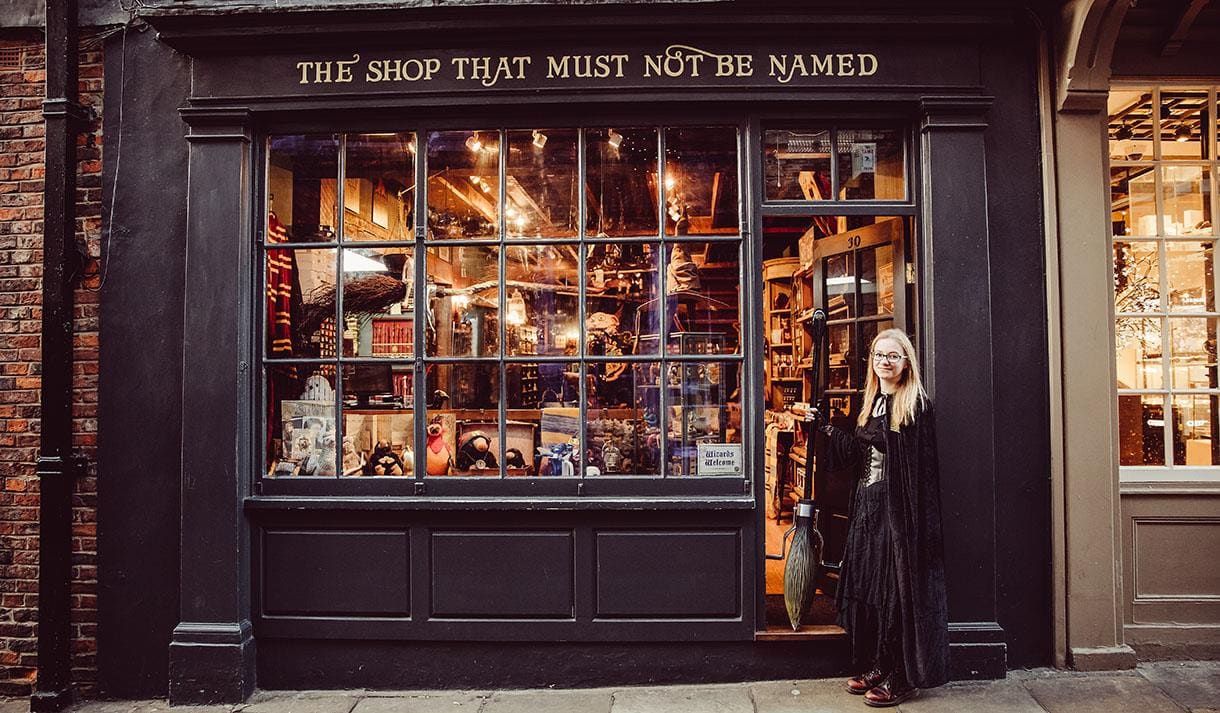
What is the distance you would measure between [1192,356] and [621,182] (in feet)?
13.9

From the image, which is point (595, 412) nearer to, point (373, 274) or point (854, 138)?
point (373, 274)

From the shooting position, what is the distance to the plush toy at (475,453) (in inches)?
201

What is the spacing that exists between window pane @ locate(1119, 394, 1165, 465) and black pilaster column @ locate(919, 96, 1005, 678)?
1255mm

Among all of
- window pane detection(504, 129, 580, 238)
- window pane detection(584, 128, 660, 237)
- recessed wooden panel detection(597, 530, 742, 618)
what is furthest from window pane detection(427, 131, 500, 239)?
recessed wooden panel detection(597, 530, 742, 618)

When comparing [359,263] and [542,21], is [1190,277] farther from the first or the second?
[359,263]

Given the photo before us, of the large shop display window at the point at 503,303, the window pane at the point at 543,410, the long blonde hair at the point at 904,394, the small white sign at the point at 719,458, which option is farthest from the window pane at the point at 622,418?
the long blonde hair at the point at 904,394

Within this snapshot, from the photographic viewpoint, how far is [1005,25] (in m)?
4.80

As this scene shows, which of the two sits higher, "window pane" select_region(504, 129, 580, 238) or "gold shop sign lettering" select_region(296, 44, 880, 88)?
"gold shop sign lettering" select_region(296, 44, 880, 88)

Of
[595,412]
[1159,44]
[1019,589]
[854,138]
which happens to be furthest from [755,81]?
[1019,589]

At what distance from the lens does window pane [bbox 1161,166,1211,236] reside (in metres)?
5.38

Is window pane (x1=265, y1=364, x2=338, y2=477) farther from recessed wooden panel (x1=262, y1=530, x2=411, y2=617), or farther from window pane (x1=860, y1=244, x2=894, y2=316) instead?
window pane (x1=860, y1=244, x2=894, y2=316)

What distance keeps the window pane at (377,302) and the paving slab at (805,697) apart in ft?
10.5

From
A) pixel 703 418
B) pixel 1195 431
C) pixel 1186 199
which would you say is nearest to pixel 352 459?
pixel 703 418

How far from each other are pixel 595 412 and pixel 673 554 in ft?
3.49
